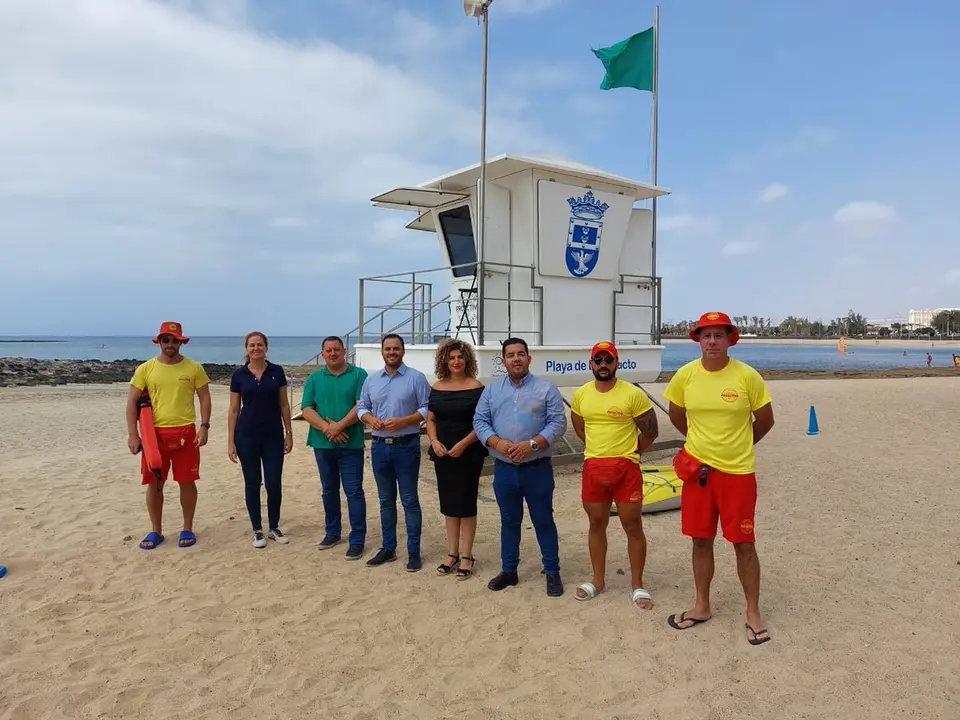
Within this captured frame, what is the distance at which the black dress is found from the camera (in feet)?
16.1

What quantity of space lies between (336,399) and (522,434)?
5.94ft

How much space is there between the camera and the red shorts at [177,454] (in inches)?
224

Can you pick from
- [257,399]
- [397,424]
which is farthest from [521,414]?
[257,399]

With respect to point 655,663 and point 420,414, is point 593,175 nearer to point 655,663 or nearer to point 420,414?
point 420,414

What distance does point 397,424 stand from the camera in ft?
16.6

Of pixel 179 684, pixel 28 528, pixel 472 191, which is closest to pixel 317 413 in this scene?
pixel 179 684

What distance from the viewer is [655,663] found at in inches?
151

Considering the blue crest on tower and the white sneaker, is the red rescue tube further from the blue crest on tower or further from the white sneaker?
the blue crest on tower

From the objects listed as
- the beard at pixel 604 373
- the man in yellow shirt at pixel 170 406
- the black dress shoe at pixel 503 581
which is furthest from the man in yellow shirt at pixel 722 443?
the man in yellow shirt at pixel 170 406

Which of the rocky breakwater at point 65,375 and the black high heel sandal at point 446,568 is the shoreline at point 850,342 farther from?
the black high heel sandal at point 446,568

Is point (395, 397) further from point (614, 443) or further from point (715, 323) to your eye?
point (715, 323)

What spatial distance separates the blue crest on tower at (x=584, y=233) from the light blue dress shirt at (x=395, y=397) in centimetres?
421

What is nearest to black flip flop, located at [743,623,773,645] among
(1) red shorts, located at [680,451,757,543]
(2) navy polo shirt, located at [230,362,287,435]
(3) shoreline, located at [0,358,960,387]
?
(1) red shorts, located at [680,451,757,543]

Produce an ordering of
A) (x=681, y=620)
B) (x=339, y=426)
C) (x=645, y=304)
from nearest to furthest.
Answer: (x=681, y=620)
(x=339, y=426)
(x=645, y=304)
